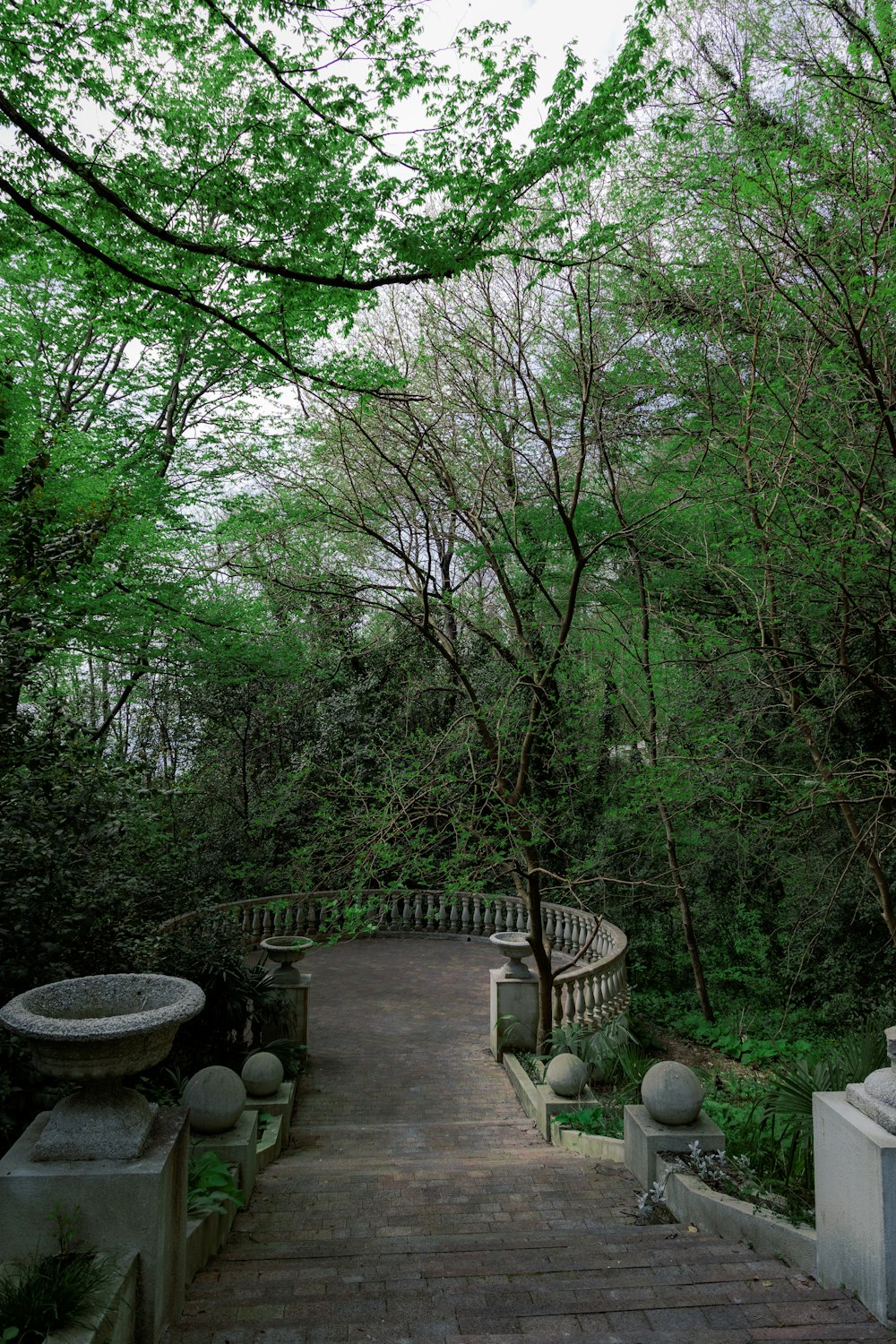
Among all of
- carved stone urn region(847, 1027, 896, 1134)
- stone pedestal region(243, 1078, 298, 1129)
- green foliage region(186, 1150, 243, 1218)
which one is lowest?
stone pedestal region(243, 1078, 298, 1129)

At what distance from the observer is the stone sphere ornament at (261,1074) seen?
20.6ft

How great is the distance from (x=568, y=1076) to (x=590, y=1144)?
0.72 metres

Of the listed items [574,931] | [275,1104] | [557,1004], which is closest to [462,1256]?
[275,1104]

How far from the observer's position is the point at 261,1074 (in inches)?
247

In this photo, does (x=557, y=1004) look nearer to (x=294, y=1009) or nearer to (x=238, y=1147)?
(x=294, y=1009)

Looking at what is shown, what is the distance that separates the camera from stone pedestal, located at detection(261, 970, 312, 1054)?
27.0ft

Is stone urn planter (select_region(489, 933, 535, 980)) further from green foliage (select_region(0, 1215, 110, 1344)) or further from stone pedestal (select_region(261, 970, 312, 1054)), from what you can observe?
green foliage (select_region(0, 1215, 110, 1344))

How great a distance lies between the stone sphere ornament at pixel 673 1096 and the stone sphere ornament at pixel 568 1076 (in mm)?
1801

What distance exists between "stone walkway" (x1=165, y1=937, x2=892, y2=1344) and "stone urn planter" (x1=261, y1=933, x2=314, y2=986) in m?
1.15

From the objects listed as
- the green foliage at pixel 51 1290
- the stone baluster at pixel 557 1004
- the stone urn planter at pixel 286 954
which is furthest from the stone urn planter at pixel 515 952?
the green foliage at pixel 51 1290

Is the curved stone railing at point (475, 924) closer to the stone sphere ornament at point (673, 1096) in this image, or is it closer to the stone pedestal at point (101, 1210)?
the stone sphere ornament at point (673, 1096)

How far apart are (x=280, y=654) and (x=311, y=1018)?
6.03 m

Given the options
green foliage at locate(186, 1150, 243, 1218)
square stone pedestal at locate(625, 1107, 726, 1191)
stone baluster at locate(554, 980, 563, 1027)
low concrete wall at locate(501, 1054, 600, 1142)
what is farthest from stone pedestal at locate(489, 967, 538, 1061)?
green foliage at locate(186, 1150, 243, 1218)

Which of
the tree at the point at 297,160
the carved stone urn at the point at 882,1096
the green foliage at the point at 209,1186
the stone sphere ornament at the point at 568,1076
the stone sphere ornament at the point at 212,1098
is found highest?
the tree at the point at 297,160
